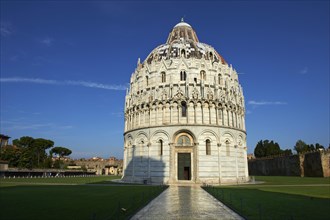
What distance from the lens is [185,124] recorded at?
38188 mm

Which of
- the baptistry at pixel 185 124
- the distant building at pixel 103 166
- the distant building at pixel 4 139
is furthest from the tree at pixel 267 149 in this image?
the distant building at pixel 4 139

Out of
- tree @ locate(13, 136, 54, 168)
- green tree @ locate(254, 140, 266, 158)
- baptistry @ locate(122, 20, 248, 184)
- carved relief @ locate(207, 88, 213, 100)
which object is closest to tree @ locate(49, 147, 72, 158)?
tree @ locate(13, 136, 54, 168)

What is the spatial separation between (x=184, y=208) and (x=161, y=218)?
301 centimetres

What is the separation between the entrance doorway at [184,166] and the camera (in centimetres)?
3766

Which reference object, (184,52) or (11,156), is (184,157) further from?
(11,156)

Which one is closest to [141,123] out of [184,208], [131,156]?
[131,156]

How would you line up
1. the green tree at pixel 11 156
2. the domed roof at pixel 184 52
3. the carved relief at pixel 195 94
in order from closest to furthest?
1. the carved relief at pixel 195 94
2. the domed roof at pixel 184 52
3. the green tree at pixel 11 156

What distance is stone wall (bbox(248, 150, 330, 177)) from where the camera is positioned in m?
53.0

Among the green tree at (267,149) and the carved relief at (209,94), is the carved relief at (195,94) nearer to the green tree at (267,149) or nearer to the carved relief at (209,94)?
the carved relief at (209,94)

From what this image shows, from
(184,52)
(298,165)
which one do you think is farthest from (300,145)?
(184,52)

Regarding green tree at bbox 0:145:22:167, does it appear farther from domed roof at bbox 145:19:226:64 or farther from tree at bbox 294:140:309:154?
tree at bbox 294:140:309:154

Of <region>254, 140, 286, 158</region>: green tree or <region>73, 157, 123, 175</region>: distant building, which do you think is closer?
<region>254, 140, 286, 158</region>: green tree

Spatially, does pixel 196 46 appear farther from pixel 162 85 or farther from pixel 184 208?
pixel 184 208

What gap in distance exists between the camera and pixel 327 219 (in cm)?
1179
